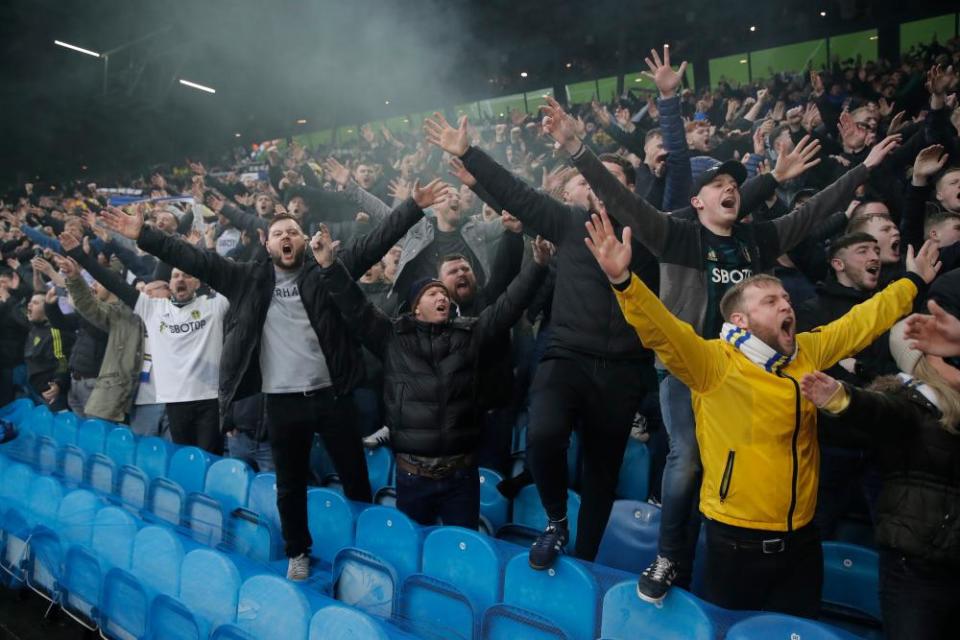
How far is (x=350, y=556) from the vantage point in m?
2.50

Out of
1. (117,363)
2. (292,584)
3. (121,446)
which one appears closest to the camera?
(292,584)

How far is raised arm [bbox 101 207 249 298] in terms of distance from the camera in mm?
2650

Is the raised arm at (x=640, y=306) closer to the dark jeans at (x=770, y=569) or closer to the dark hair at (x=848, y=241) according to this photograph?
the dark jeans at (x=770, y=569)

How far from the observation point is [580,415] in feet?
7.09

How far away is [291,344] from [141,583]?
101cm

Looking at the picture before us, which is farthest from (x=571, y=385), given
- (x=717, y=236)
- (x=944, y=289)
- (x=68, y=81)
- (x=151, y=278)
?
(x=68, y=81)

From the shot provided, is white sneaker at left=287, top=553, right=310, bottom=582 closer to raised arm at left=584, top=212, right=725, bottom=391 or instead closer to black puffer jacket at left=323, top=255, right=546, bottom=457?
black puffer jacket at left=323, top=255, right=546, bottom=457

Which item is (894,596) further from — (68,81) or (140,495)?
(68,81)

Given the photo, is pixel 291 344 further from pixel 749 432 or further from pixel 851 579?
pixel 851 579

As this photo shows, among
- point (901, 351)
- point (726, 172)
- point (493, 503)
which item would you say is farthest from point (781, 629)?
point (493, 503)

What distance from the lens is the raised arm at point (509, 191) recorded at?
222 centimetres

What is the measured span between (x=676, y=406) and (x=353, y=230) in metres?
3.22

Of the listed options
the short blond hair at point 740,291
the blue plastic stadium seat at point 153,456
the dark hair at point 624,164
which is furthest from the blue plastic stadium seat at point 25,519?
the short blond hair at point 740,291

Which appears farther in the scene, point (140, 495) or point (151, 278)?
point (151, 278)
